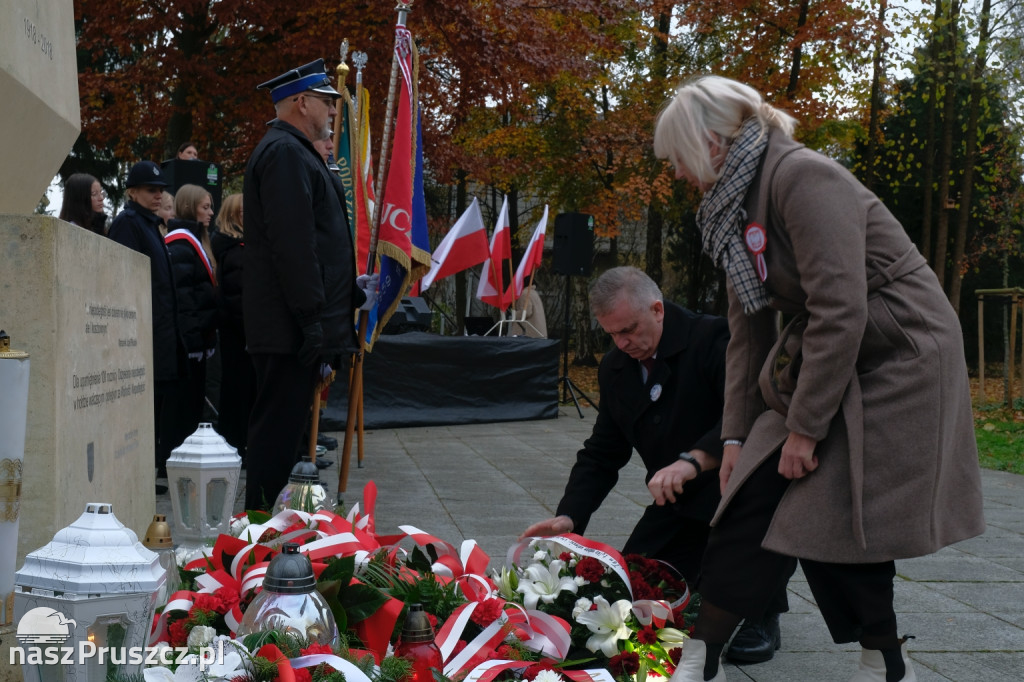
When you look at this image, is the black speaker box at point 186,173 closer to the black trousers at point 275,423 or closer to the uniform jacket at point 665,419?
the black trousers at point 275,423

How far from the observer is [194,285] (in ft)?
23.2

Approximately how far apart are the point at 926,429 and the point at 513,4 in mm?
12123

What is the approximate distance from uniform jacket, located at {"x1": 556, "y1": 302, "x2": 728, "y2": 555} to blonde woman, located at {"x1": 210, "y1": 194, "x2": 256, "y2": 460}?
12.7ft

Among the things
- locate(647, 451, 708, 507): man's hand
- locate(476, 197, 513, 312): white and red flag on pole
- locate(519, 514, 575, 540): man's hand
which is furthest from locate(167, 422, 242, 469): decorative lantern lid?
locate(476, 197, 513, 312): white and red flag on pole

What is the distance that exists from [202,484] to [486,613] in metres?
1.48

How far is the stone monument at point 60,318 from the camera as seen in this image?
2836mm

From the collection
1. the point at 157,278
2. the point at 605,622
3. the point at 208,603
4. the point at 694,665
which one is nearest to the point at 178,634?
the point at 208,603

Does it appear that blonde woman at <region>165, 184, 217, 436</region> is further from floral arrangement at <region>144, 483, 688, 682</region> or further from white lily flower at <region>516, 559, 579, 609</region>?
white lily flower at <region>516, 559, 579, 609</region>

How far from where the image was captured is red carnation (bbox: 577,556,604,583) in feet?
10.4

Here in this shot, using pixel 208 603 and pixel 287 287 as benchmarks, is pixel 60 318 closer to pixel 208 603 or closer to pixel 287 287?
pixel 208 603

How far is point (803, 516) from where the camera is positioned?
258 centimetres

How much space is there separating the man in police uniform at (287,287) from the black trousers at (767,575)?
8.04 ft

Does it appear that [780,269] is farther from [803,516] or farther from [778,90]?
[778,90]

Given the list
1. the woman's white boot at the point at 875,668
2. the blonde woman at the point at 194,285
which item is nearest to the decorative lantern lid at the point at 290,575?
the woman's white boot at the point at 875,668
